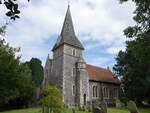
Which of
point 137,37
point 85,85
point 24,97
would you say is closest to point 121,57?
point 85,85

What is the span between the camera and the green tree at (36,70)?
124 feet

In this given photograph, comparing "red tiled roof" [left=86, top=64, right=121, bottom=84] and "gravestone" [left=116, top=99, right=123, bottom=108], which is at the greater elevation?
"red tiled roof" [left=86, top=64, right=121, bottom=84]

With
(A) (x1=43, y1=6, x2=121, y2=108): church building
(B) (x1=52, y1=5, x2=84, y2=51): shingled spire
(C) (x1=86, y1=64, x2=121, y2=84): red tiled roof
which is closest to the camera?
(A) (x1=43, y1=6, x2=121, y2=108): church building

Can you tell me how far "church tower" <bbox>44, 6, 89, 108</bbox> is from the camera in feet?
106

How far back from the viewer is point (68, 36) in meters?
37.1

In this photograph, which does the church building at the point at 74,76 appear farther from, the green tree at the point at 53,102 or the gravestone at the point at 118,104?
the green tree at the point at 53,102

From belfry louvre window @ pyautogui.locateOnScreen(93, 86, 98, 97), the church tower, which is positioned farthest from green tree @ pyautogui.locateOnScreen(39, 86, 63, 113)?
belfry louvre window @ pyautogui.locateOnScreen(93, 86, 98, 97)

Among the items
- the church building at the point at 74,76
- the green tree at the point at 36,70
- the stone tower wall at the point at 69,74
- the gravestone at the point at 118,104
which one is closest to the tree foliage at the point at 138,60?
the gravestone at the point at 118,104

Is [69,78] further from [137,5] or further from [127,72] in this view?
[137,5]

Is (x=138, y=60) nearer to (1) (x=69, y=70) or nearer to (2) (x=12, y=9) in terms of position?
(2) (x=12, y=9)

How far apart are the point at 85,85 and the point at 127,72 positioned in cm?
867

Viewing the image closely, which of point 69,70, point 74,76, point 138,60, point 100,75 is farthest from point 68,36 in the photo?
point 138,60

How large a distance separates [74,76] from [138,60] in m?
19.0

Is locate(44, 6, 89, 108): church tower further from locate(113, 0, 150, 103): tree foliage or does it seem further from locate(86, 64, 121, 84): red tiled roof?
locate(113, 0, 150, 103): tree foliage
